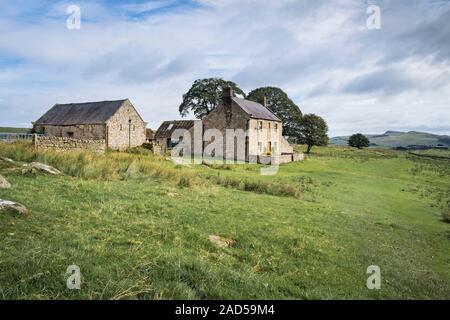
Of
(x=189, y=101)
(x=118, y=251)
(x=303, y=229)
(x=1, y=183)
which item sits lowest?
(x=303, y=229)

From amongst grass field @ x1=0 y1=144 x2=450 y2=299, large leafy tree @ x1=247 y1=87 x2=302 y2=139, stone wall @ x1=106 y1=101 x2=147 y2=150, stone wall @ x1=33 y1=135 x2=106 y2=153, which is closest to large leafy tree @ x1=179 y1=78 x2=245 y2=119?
large leafy tree @ x1=247 y1=87 x2=302 y2=139

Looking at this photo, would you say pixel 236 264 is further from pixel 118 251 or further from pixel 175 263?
pixel 118 251

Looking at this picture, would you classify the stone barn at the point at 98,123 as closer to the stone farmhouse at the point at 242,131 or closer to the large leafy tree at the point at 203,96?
the stone farmhouse at the point at 242,131

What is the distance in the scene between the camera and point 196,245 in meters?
8.23

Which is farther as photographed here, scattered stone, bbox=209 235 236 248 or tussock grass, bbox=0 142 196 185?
tussock grass, bbox=0 142 196 185

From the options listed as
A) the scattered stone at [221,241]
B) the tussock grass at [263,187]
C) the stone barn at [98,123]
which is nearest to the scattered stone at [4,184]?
the scattered stone at [221,241]

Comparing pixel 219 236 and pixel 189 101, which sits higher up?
pixel 189 101

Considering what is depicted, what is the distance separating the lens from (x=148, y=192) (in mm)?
14430

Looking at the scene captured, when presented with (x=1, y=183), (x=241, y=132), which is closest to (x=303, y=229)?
(x=1, y=183)

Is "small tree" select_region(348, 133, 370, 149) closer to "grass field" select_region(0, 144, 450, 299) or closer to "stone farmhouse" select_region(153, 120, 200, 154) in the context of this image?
"stone farmhouse" select_region(153, 120, 200, 154)

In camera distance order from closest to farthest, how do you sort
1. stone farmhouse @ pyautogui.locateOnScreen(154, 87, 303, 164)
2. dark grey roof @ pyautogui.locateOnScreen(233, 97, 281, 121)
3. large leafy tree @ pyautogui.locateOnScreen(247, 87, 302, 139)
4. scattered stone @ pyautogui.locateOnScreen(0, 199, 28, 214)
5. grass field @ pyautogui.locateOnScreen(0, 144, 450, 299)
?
1. grass field @ pyautogui.locateOnScreen(0, 144, 450, 299)
2. scattered stone @ pyautogui.locateOnScreen(0, 199, 28, 214)
3. stone farmhouse @ pyautogui.locateOnScreen(154, 87, 303, 164)
4. dark grey roof @ pyautogui.locateOnScreen(233, 97, 281, 121)
5. large leafy tree @ pyautogui.locateOnScreen(247, 87, 302, 139)

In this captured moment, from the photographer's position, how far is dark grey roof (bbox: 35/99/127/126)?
1854 inches
